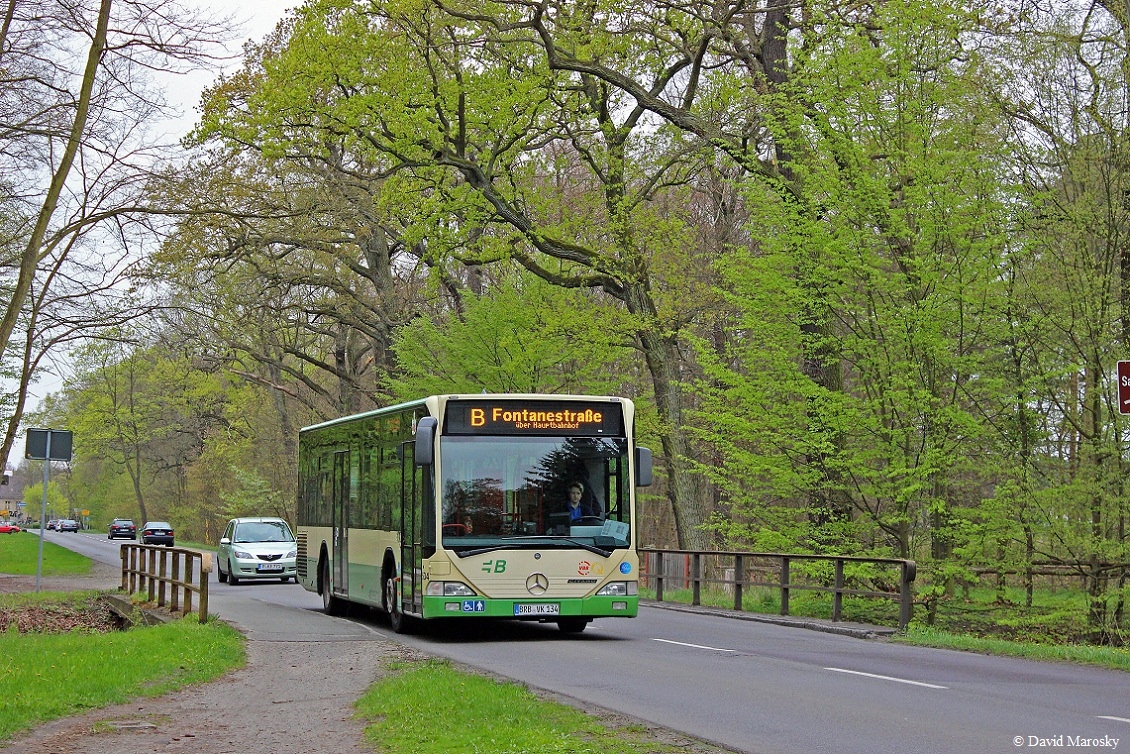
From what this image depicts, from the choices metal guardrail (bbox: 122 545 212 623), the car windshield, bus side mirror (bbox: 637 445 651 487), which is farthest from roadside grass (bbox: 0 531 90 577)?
bus side mirror (bbox: 637 445 651 487)

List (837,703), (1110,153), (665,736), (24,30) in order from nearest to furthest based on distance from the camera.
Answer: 1. (665,736)
2. (837,703)
3. (24,30)
4. (1110,153)

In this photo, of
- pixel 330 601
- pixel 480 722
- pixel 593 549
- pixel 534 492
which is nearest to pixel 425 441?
pixel 534 492

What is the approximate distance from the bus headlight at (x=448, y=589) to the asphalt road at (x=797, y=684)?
2.25 ft

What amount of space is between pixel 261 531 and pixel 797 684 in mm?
26435

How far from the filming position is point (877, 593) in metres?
21.3

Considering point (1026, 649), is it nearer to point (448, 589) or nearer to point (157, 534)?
point (448, 589)

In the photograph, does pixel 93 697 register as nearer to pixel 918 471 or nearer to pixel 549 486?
pixel 549 486

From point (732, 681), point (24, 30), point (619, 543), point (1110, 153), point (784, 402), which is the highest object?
point (24, 30)

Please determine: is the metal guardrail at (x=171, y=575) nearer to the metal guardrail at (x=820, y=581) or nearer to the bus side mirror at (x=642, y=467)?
the bus side mirror at (x=642, y=467)

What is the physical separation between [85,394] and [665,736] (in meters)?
61.0

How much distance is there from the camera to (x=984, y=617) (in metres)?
23.0

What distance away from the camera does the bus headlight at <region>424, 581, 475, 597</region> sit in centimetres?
1755

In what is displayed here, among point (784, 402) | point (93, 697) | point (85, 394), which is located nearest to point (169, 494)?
point (85, 394)

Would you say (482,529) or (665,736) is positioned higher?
(482,529)
